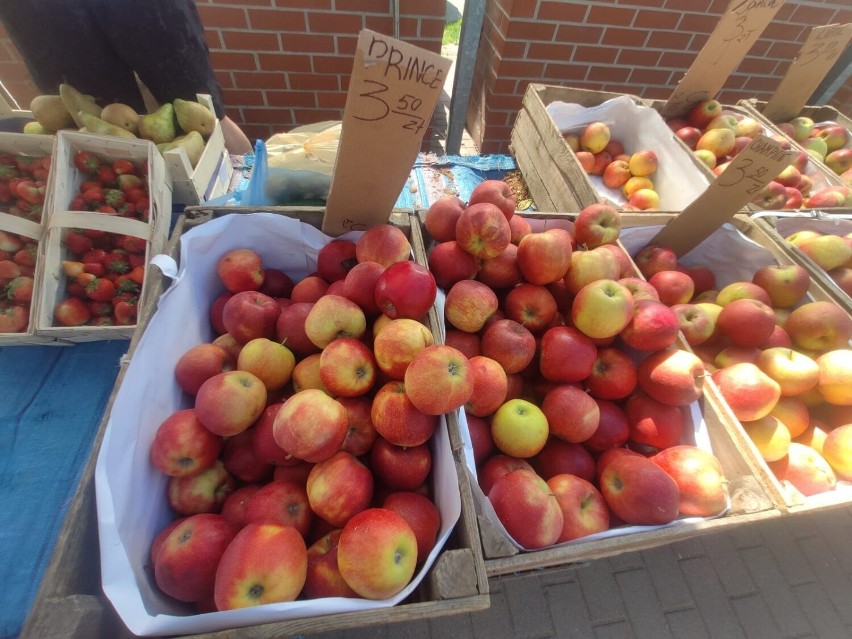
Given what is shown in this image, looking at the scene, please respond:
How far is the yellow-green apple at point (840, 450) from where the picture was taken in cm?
146

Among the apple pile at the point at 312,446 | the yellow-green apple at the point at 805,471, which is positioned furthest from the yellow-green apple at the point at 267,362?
the yellow-green apple at the point at 805,471

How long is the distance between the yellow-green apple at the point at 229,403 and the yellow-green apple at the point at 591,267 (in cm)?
118

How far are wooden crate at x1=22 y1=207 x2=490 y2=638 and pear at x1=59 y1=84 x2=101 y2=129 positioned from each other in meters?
1.89

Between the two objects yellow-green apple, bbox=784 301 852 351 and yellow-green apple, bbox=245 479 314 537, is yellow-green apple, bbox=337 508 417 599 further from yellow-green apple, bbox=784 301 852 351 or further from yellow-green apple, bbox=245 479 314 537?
yellow-green apple, bbox=784 301 852 351

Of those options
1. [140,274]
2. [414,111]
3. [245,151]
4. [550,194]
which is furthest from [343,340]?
[245,151]

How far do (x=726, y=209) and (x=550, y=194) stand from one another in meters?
0.99

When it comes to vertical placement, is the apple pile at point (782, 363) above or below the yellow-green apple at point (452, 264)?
below

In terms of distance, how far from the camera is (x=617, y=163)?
2736 mm

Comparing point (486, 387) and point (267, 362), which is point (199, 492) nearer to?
point (267, 362)

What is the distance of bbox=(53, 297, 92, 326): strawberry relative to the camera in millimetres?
1571

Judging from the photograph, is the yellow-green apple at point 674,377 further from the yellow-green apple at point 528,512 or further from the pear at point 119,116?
the pear at point 119,116

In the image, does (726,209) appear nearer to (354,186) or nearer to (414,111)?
(414,111)

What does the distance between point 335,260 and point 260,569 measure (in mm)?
1049

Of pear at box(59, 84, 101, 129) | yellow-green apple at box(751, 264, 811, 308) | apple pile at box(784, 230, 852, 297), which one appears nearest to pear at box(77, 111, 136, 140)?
pear at box(59, 84, 101, 129)
